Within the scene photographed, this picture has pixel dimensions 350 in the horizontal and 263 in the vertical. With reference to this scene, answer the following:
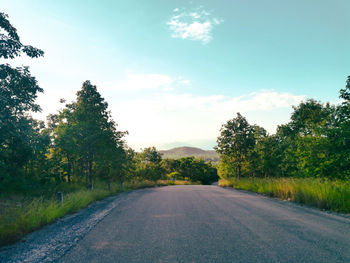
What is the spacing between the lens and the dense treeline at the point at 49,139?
8.88m

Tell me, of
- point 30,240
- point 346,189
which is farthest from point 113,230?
point 346,189

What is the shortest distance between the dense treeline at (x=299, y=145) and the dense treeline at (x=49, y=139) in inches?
519

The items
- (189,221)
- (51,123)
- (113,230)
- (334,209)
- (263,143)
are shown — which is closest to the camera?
(113,230)

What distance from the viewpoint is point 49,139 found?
419 inches

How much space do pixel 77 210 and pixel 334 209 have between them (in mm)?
10653

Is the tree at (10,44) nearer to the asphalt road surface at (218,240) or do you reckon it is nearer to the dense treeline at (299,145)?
the asphalt road surface at (218,240)

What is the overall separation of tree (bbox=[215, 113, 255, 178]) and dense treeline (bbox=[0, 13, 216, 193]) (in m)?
11.7

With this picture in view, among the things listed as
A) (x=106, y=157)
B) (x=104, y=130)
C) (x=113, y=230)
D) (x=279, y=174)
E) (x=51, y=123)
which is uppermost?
(x=51, y=123)

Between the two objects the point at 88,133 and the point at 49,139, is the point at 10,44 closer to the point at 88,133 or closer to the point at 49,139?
the point at 49,139

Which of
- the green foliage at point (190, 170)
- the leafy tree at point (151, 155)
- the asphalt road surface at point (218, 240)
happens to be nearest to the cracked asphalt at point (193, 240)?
the asphalt road surface at point (218, 240)

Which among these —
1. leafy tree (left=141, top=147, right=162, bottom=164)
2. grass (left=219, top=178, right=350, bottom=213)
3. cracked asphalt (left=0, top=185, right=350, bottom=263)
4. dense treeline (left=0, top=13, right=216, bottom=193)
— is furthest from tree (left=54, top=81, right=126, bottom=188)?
leafy tree (left=141, top=147, right=162, bottom=164)

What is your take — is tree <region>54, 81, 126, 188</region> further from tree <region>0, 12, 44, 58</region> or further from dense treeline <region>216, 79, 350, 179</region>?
dense treeline <region>216, 79, 350, 179</region>

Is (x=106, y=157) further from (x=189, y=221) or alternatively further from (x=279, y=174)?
(x=279, y=174)

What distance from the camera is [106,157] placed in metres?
19.0
